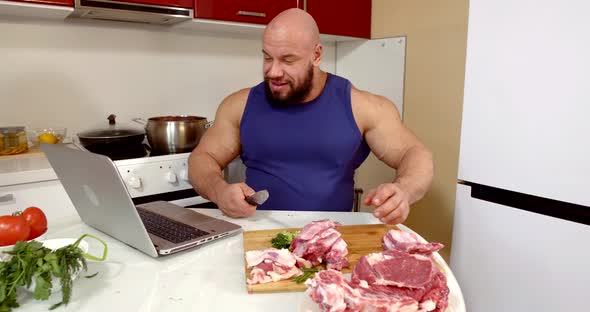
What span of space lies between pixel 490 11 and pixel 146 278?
56.1 inches

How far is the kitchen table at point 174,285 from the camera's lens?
827 millimetres

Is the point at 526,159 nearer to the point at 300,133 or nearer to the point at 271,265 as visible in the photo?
the point at 300,133

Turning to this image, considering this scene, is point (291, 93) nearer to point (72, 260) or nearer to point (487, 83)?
point (487, 83)

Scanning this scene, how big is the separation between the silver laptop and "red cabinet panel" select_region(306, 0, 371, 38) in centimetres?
158

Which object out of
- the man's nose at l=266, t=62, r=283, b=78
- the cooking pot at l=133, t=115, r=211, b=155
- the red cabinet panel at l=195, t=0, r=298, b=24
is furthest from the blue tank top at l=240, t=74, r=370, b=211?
the red cabinet panel at l=195, t=0, r=298, b=24

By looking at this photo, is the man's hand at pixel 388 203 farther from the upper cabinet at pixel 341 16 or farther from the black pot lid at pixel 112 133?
the upper cabinet at pixel 341 16

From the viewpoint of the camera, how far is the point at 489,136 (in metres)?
1.63

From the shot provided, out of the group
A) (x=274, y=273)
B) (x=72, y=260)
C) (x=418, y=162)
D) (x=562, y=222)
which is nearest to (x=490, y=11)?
(x=418, y=162)

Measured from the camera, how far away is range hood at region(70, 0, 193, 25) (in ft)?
5.97

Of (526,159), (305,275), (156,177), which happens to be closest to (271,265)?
(305,275)

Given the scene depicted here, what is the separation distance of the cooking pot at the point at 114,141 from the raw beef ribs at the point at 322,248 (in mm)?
1219

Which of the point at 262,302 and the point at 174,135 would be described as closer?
the point at 262,302

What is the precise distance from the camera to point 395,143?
1.73 meters

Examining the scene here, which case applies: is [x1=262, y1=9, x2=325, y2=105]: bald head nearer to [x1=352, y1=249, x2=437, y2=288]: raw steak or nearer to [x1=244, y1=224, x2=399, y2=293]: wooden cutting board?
[x1=244, y1=224, x2=399, y2=293]: wooden cutting board
